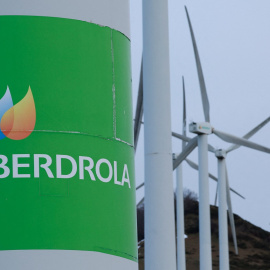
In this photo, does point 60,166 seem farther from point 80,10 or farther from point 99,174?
point 80,10

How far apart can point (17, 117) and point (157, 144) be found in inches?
164

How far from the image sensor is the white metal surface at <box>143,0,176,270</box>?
16078 millimetres

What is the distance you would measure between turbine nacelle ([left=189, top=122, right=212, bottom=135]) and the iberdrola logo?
122ft

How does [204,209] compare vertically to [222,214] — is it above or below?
below

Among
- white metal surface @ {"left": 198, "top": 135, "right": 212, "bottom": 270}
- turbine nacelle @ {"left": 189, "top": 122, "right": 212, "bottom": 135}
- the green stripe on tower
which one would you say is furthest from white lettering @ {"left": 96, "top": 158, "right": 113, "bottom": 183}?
turbine nacelle @ {"left": 189, "top": 122, "right": 212, "bottom": 135}

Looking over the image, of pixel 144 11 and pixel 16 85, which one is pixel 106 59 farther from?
pixel 144 11

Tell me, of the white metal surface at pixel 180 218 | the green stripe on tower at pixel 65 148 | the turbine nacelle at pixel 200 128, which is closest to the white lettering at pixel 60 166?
the green stripe on tower at pixel 65 148

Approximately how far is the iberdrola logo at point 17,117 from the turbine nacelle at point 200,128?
3707 centimetres

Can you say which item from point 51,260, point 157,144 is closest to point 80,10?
point 51,260

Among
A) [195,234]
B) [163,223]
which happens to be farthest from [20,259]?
[195,234]

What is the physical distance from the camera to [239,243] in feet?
594

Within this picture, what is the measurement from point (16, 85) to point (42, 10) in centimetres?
106

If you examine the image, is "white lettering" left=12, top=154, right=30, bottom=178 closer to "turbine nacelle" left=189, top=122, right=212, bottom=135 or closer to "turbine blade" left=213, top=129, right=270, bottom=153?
"turbine nacelle" left=189, top=122, right=212, bottom=135

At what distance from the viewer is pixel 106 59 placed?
1355cm
